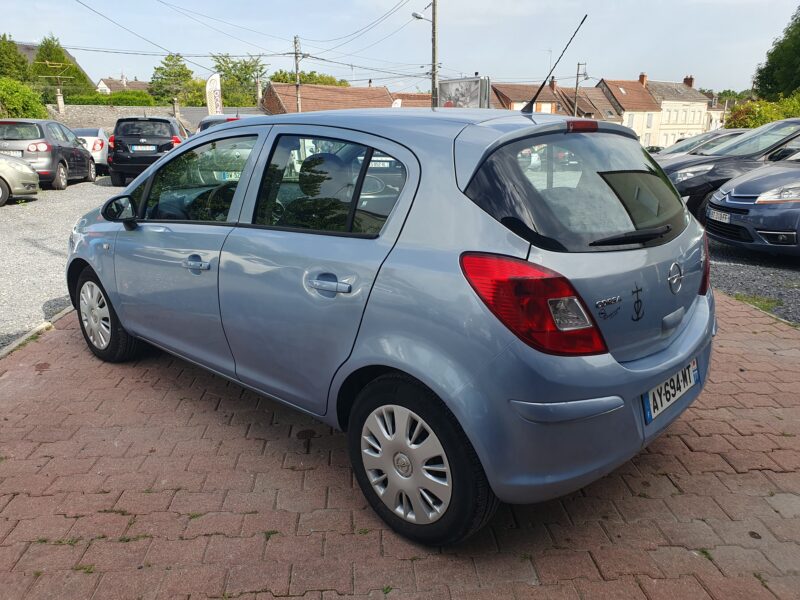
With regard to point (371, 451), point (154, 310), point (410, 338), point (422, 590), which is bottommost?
point (422, 590)

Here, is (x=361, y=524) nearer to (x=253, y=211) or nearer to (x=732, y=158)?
(x=253, y=211)

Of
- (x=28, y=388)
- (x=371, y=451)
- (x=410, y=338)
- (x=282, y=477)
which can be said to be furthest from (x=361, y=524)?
(x=28, y=388)

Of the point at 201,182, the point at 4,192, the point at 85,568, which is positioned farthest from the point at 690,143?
the point at 4,192

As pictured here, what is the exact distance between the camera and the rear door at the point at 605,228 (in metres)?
2.29

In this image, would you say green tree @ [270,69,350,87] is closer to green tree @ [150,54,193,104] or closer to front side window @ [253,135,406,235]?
green tree @ [150,54,193,104]

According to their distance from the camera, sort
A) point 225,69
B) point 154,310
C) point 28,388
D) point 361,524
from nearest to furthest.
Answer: point 361,524, point 154,310, point 28,388, point 225,69

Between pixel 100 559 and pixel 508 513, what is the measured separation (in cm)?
172

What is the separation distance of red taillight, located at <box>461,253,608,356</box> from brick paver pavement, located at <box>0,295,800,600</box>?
3.17 ft

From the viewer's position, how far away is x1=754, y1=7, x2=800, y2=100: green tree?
45.6 metres

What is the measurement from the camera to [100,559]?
101 inches

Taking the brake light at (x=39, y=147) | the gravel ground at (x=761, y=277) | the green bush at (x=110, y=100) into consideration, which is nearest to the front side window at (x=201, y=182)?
the gravel ground at (x=761, y=277)

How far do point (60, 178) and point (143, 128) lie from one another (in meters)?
2.33

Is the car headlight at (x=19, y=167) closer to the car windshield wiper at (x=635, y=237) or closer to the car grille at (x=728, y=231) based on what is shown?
the car grille at (x=728, y=231)

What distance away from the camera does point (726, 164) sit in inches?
359
